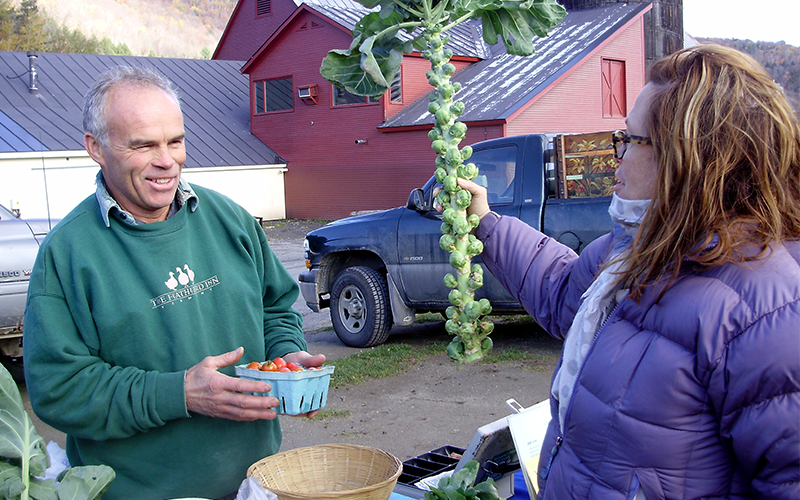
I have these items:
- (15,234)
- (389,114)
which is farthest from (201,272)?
(389,114)

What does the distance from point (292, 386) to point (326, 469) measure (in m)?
0.46

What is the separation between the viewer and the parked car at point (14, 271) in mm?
6160

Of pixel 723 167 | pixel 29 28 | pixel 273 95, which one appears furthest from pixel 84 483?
pixel 29 28

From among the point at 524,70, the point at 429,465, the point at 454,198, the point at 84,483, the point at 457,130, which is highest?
the point at 524,70

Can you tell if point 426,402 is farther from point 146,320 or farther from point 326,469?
point 146,320

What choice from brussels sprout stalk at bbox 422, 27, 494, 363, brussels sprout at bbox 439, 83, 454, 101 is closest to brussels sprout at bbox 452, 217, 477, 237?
brussels sprout stalk at bbox 422, 27, 494, 363

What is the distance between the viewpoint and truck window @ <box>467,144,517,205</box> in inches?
294

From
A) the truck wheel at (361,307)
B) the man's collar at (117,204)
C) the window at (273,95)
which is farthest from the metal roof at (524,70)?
the man's collar at (117,204)

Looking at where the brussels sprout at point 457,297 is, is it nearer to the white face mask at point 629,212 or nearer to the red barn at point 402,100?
the white face mask at point 629,212

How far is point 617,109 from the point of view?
82.9ft

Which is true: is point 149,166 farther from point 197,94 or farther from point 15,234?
point 197,94

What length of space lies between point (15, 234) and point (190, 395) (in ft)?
16.7

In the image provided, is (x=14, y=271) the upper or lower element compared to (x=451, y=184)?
lower

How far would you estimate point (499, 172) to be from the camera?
7.58m
